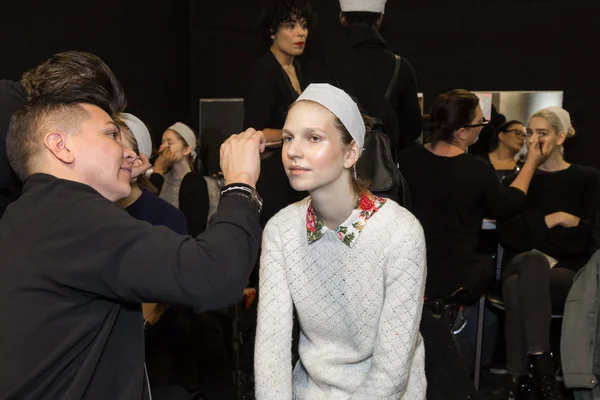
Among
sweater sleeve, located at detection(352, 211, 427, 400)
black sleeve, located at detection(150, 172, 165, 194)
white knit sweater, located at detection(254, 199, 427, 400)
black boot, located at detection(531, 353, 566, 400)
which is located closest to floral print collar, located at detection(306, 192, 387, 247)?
white knit sweater, located at detection(254, 199, 427, 400)

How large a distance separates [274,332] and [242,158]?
658 millimetres

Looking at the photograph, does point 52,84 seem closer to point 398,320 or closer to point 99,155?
point 99,155

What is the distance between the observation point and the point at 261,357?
2.15 metres

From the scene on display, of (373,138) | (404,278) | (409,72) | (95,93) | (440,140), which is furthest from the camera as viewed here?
(440,140)

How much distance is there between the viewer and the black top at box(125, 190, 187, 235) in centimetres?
273

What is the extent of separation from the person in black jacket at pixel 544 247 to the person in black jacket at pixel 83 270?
2338 millimetres

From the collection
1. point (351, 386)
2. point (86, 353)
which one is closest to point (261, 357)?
point (351, 386)

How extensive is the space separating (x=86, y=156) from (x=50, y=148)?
8 centimetres

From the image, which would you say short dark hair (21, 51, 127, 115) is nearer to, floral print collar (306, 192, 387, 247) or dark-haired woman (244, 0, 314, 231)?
floral print collar (306, 192, 387, 247)

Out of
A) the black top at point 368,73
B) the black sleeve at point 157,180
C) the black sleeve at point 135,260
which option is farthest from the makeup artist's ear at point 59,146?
the black sleeve at point 157,180

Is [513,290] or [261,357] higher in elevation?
[261,357]

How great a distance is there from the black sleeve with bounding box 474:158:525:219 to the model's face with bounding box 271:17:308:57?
1.04 meters

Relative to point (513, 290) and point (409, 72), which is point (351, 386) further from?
point (513, 290)

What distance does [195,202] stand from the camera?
169 inches
